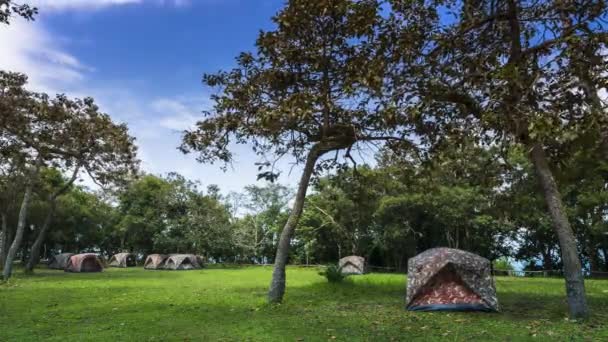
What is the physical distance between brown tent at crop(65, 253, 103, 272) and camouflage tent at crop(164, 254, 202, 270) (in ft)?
21.4

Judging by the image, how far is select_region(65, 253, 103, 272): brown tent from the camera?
30359mm

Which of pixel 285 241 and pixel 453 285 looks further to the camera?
pixel 285 241

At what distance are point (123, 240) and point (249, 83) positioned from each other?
142ft

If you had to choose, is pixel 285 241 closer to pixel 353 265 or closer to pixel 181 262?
pixel 353 265

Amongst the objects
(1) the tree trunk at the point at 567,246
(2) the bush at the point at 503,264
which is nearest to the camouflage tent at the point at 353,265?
(2) the bush at the point at 503,264

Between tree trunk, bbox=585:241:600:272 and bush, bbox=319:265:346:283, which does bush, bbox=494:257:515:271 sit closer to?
tree trunk, bbox=585:241:600:272

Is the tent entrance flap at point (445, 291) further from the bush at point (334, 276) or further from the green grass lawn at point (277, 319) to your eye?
the bush at point (334, 276)

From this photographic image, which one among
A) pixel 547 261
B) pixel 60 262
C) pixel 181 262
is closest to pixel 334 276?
pixel 181 262

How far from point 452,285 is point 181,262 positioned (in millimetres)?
30568

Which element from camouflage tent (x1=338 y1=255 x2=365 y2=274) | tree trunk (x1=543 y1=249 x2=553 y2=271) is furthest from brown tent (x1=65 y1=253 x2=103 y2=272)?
tree trunk (x1=543 y1=249 x2=553 y2=271)

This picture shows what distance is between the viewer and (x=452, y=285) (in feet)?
33.3

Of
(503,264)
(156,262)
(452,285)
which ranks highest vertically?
(503,264)

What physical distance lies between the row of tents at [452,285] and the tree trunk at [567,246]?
1.54 m

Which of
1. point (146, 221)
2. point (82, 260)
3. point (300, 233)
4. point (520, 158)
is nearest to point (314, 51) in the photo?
point (520, 158)
